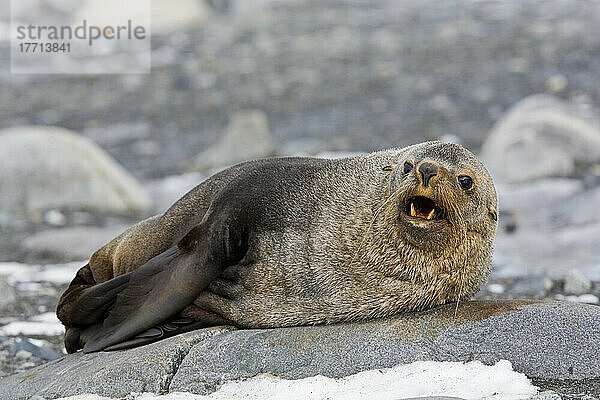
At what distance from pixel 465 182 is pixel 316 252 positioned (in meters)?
0.88

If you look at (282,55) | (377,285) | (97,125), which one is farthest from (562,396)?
(282,55)

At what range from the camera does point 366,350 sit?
4484mm

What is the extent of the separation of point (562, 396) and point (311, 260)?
151cm

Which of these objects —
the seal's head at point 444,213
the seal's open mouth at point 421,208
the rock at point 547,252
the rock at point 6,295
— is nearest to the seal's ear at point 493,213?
the seal's head at point 444,213

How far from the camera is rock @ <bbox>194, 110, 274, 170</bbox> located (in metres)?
12.7

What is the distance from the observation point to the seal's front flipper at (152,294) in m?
4.96

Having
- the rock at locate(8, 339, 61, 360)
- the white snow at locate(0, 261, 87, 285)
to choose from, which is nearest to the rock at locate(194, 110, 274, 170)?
the white snow at locate(0, 261, 87, 285)

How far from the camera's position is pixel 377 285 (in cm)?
480

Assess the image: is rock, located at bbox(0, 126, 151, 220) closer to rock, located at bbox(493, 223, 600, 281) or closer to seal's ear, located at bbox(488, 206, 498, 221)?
rock, located at bbox(493, 223, 600, 281)

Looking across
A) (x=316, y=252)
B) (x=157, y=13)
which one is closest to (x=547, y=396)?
(x=316, y=252)

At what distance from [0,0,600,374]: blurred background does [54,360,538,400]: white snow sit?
7.53 ft

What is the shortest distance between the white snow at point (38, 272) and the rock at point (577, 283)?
14.3 ft

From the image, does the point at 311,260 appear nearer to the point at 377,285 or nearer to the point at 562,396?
the point at 377,285

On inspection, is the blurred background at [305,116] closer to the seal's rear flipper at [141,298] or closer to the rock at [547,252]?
the rock at [547,252]
